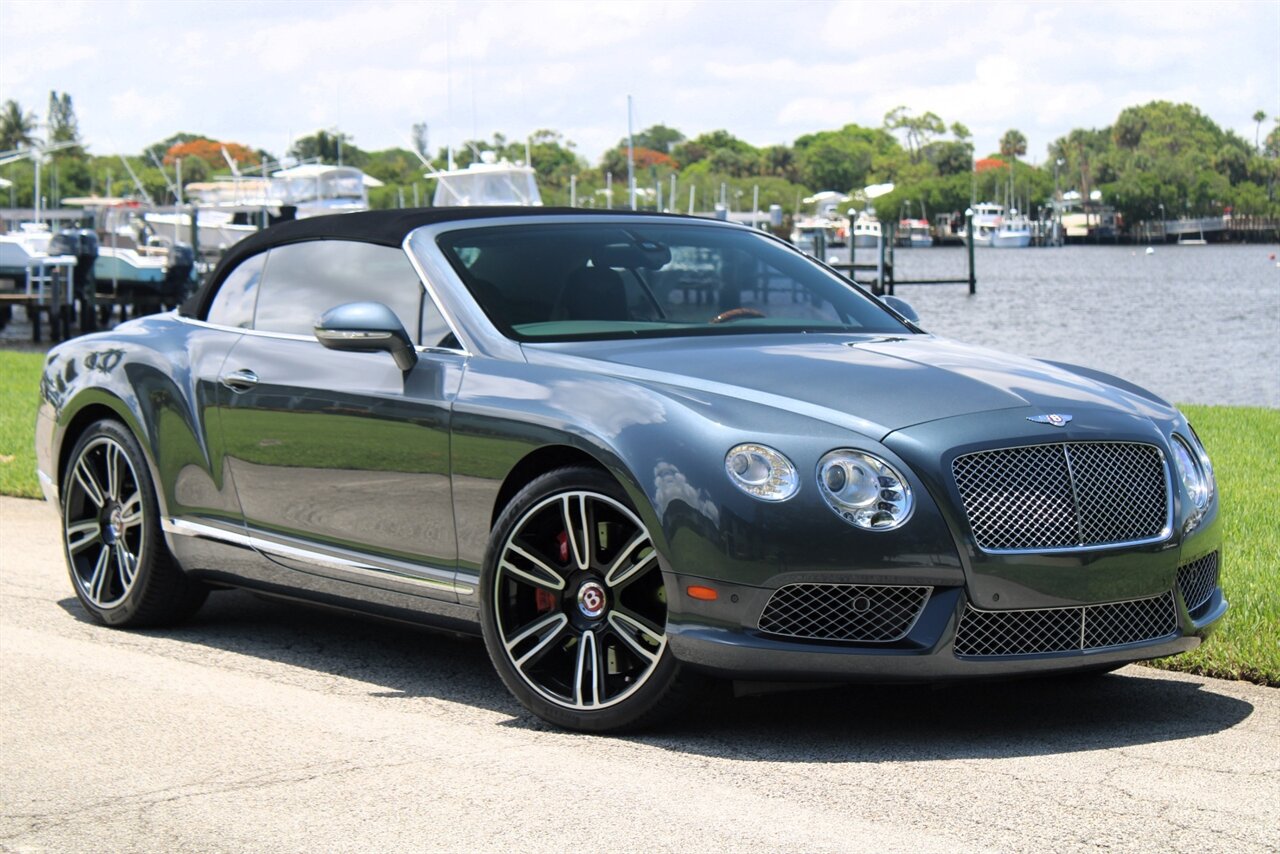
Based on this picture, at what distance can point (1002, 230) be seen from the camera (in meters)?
184

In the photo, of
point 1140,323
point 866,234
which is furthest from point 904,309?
point 866,234

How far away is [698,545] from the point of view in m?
4.95

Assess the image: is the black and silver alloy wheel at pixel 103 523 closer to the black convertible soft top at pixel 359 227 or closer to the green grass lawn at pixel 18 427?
the black convertible soft top at pixel 359 227

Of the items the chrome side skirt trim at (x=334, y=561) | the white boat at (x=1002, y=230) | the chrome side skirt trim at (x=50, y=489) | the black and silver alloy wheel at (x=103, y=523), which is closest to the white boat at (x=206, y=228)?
the chrome side skirt trim at (x=50, y=489)

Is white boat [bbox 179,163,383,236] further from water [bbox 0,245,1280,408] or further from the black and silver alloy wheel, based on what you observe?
the black and silver alloy wheel

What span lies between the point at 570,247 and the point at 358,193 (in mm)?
69425

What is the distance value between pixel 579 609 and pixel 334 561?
1.21 metres

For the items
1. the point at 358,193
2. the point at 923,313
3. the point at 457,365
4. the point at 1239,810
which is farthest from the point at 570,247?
the point at 358,193

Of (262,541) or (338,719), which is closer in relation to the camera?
(338,719)

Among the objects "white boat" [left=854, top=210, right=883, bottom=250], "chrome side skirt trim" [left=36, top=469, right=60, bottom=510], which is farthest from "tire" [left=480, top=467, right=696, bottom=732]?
"white boat" [left=854, top=210, right=883, bottom=250]

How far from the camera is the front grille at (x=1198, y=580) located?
17.5 ft

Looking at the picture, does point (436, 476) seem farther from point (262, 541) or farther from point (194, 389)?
point (194, 389)

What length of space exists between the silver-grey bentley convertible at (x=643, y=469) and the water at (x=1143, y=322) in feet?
52.7

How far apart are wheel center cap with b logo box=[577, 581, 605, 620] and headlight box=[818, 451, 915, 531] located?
76 centimetres
